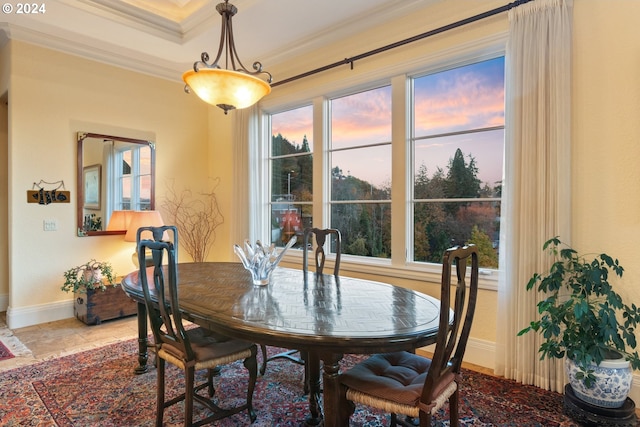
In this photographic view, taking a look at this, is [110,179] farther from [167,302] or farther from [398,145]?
[398,145]

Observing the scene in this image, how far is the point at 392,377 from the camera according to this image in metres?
1.76

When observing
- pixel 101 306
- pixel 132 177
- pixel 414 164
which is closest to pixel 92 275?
pixel 101 306

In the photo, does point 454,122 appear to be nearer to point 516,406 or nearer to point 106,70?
point 516,406

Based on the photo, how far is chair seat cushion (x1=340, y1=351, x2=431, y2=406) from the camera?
1577 mm

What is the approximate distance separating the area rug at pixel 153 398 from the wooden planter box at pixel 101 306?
0.96 metres

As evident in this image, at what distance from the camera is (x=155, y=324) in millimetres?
2111

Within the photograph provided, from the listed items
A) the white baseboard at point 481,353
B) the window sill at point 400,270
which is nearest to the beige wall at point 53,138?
the window sill at point 400,270

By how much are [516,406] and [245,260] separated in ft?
6.48

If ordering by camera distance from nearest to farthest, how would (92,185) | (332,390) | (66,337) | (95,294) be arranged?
(332,390) → (66,337) → (95,294) → (92,185)

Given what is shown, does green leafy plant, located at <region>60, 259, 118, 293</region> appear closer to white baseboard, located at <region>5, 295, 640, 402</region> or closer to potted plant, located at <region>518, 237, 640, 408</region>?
white baseboard, located at <region>5, 295, 640, 402</region>

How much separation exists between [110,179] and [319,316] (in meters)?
3.79

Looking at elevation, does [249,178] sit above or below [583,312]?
above

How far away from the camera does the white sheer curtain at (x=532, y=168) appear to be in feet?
8.15

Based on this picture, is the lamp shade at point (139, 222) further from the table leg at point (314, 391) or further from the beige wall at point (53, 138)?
the table leg at point (314, 391)
